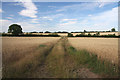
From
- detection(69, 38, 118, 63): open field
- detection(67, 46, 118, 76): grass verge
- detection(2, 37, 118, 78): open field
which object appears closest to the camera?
detection(2, 37, 118, 78): open field

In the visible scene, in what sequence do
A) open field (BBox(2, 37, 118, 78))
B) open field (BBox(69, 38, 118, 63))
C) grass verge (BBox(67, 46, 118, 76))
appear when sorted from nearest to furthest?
open field (BBox(2, 37, 118, 78))
grass verge (BBox(67, 46, 118, 76))
open field (BBox(69, 38, 118, 63))

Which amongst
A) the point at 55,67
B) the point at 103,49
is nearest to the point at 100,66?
the point at 55,67

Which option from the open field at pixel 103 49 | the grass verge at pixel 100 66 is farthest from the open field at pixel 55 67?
the open field at pixel 103 49

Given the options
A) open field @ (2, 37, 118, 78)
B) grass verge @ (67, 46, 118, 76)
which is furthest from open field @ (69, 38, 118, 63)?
open field @ (2, 37, 118, 78)

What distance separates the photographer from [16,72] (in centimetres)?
430

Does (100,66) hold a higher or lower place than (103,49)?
lower

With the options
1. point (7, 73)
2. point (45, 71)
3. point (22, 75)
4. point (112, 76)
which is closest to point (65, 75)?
point (45, 71)

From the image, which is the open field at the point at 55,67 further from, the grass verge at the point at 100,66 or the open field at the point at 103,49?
the open field at the point at 103,49

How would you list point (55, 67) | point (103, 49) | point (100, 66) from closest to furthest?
point (55, 67) < point (100, 66) < point (103, 49)

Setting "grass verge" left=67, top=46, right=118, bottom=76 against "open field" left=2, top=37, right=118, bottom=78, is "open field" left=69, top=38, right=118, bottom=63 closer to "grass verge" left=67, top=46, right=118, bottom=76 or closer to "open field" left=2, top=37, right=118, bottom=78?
"grass verge" left=67, top=46, right=118, bottom=76

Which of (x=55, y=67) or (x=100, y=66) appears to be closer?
(x=55, y=67)

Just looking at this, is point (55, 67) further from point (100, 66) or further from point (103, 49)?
point (103, 49)

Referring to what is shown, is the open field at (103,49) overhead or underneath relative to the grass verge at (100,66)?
overhead

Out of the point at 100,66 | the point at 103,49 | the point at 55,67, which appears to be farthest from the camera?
the point at 103,49
